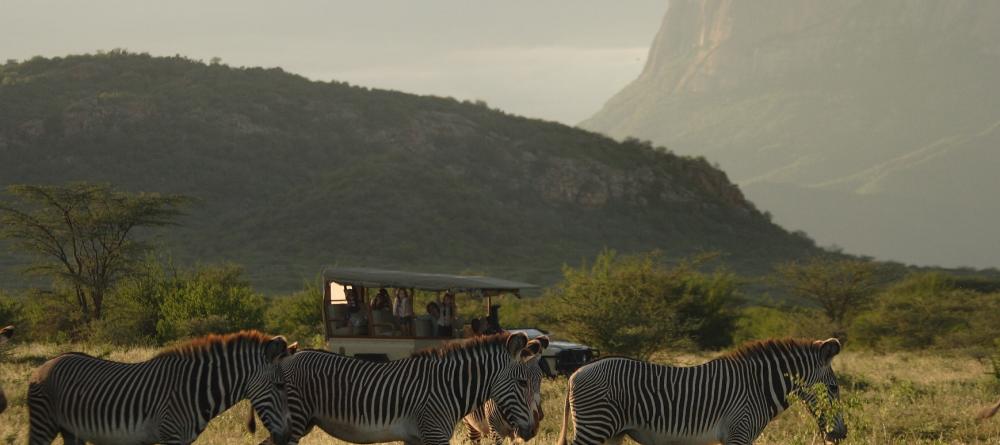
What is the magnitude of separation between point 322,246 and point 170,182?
46.2 ft

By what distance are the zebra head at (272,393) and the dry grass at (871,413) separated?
2320 mm

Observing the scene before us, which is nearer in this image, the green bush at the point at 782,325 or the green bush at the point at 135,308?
the green bush at the point at 135,308

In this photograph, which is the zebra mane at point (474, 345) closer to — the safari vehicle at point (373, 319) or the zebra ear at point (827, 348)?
the zebra ear at point (827, 348)

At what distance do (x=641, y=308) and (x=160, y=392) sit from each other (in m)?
18.7

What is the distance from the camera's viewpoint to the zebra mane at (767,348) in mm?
11758

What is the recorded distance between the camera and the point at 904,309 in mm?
38031

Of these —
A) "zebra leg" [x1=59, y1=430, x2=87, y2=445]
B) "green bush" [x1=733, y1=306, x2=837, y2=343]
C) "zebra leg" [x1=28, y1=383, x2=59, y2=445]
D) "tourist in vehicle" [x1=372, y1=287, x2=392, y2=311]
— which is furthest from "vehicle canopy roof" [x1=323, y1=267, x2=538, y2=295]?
"green bush" [x1=733, y1=306, x2=837, y2=343]

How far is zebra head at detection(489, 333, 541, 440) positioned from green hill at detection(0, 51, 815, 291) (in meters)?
47.1

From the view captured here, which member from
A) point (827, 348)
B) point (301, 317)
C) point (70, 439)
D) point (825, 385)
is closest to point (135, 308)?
point (301, 317)

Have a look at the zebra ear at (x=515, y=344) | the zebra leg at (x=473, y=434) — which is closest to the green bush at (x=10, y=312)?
the zebra leg at (x=473, y=434)

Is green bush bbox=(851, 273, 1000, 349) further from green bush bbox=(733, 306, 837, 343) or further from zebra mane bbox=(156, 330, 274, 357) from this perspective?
zebra mane bbox=(156, 330, 274, 357)

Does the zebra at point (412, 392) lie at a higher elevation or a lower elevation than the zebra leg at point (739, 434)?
higher

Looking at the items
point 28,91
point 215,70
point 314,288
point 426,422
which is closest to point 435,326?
point 426,422

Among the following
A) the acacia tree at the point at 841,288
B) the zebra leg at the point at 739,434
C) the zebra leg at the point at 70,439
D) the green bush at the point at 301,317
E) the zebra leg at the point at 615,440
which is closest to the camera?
the zebra leg at the point at 70,439
